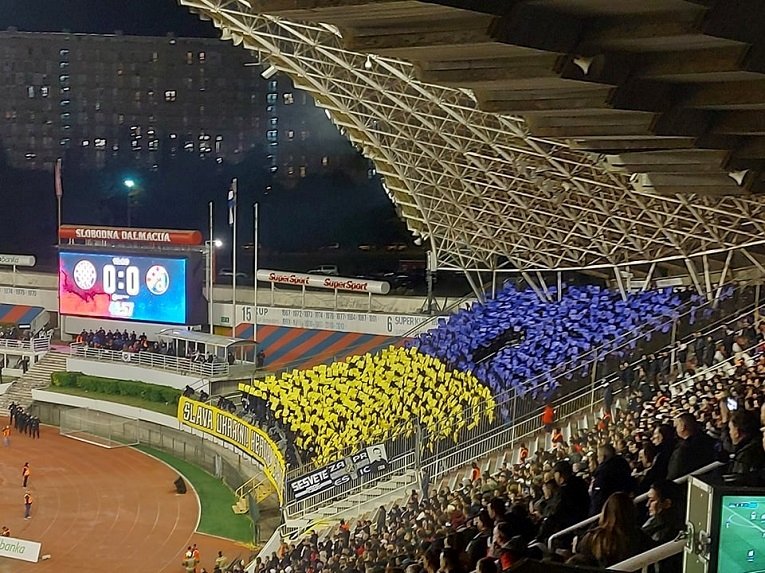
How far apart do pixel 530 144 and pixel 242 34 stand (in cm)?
675

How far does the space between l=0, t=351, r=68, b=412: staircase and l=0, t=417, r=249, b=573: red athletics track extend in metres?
4.24

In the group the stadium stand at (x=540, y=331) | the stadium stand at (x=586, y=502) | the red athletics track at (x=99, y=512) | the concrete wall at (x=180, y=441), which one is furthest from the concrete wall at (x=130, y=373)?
the stadium stand at (x=586, y=502)

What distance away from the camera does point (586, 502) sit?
666 centimetres

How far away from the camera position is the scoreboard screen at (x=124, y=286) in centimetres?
3048

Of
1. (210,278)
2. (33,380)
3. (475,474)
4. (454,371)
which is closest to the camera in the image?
(475,474)

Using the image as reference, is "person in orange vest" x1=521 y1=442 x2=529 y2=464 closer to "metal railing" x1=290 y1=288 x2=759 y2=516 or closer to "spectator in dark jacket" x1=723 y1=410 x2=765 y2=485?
"metal railing" x1=290 y1=288 x2=759 y2=516

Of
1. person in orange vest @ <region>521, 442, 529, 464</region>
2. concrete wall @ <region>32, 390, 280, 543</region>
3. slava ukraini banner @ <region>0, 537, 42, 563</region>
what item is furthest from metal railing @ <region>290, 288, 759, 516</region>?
slava ukraini banner @ <region>0, 537, 42, 563</region>

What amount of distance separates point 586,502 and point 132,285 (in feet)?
85.9

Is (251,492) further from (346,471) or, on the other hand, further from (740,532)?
(740,532)

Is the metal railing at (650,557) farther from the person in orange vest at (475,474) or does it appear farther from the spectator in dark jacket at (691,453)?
the person in orange vest at (475,474)

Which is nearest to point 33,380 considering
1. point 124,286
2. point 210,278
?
point 124,286

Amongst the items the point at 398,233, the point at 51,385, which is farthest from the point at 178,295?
the point at 398,233

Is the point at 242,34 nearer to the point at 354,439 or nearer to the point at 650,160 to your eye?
the point at 354,439

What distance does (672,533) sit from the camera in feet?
18.4
